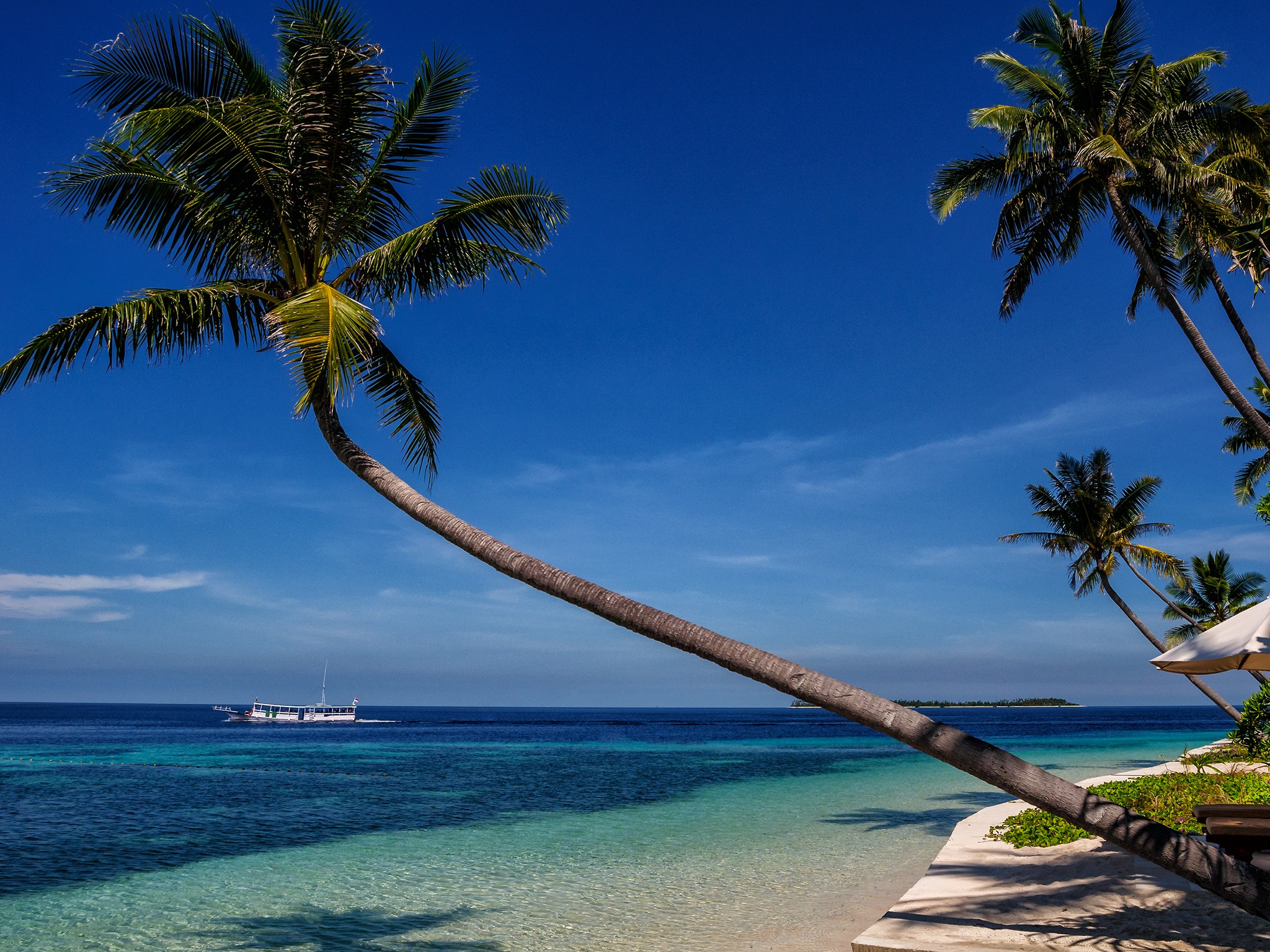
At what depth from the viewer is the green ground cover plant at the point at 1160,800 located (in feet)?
35.3

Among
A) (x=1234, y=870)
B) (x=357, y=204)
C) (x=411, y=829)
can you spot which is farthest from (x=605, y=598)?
(x=411, y=829)

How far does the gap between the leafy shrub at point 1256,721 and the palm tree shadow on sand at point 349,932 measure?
10.3m

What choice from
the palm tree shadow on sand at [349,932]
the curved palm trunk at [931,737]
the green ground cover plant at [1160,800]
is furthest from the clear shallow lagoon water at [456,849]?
the curved palm trunk at [931,737]

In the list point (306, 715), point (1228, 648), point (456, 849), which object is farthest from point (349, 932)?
point (306, 715)

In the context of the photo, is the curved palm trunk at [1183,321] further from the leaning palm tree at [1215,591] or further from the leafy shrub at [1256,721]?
the leaning palm tree at [1215,591]

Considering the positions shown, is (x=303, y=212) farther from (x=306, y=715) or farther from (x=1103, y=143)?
(x=306, y=715)

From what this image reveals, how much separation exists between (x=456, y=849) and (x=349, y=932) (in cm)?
618

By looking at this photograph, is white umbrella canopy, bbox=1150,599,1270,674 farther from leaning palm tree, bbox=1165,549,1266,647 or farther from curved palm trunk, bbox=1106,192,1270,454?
leaning palm tree, bbox=1165,549,1266,647

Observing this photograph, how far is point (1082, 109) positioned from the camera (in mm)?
12352

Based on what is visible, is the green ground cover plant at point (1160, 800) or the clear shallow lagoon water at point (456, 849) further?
the green ground cover plant at point (1160, 800)

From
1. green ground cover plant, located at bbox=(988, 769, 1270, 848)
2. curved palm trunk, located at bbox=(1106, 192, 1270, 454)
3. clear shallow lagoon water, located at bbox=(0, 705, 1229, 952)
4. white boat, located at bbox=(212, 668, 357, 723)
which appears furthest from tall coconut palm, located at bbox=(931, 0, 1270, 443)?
white boat, located at bbox=(212, 668, 357, 723)

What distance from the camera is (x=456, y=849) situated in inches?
603

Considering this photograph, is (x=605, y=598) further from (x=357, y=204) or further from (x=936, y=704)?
(x=936, y=704)

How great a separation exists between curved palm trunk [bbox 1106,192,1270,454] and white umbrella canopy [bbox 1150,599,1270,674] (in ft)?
20.0
